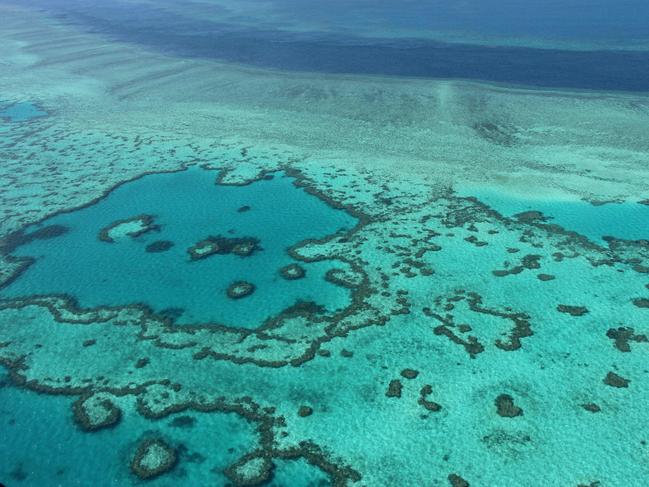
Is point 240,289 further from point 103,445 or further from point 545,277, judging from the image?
point 545,277

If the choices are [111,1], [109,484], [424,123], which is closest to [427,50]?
[424,123]

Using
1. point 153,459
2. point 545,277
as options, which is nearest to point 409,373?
point 153,459

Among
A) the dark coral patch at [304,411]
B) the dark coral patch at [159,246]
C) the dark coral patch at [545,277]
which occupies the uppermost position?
→ the dark coral patch at [545,277]

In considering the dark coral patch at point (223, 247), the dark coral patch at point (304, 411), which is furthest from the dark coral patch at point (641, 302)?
the dark coral patch at point (223, 247)

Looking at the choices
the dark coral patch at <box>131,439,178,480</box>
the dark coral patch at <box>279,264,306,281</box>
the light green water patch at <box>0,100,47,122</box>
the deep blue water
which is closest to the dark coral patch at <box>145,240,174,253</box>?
the dark coral patch at <box>279,264,306,281</box>

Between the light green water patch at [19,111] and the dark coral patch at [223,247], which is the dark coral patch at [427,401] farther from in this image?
the light green water patch at [19,111]

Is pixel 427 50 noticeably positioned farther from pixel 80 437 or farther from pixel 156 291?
pixel 80 437
